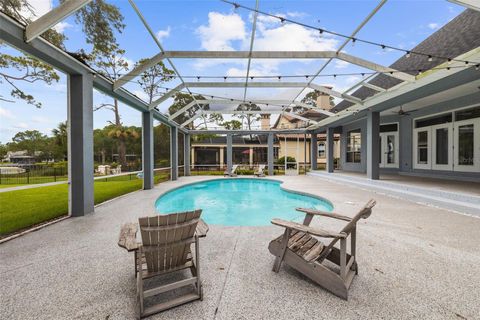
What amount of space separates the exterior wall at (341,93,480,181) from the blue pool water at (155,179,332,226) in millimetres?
5557

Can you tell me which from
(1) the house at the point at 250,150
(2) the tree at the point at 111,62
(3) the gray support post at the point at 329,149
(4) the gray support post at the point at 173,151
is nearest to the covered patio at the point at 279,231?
(4) the gray support post at the point at 173,151

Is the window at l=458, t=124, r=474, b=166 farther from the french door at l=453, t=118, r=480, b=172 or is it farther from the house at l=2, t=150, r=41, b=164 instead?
the house at l=2, t=150, r=41, b=164

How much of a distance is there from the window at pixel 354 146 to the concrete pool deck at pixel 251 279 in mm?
9605

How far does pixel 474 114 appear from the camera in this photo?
713cm

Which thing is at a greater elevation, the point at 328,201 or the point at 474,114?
the point at 474,114

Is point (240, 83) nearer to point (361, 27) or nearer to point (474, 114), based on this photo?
point (361, 27)

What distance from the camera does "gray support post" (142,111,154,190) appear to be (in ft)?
27.1

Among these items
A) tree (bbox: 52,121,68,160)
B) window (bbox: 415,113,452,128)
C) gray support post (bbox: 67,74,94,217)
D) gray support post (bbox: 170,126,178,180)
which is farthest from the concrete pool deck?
gray support post (bbox: 170,126,178,180)

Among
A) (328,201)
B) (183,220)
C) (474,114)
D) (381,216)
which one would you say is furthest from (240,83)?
(474,114)

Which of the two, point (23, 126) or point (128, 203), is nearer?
point (23, 126)

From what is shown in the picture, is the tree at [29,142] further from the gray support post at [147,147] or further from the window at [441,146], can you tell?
the window at [441,146]

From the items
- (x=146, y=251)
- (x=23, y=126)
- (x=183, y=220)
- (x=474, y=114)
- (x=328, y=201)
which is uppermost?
(x=474, y=114)

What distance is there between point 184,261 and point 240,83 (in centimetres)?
656

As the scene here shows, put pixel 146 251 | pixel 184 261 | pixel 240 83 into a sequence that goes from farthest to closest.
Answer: pixel 240 83, pixel 184 261, pixel 146 251
